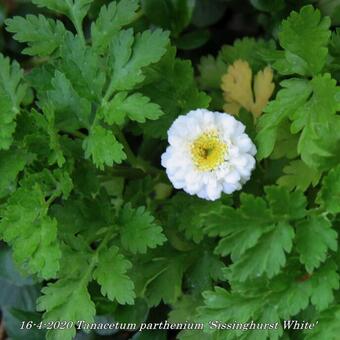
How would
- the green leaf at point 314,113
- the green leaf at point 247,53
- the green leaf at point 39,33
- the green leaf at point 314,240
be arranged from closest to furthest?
1. the green leaf at point 314,240
2. the green leaf at point 314,113
3. the green leaf at point 39,33
4. the green leaf at point 247,53

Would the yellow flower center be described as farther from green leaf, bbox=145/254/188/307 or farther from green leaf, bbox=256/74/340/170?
green leaf, bbox=145/254/188/307

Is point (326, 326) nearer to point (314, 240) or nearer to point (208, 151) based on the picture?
point (314, 240)

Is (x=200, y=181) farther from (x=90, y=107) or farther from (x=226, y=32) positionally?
(x=226, y=32)

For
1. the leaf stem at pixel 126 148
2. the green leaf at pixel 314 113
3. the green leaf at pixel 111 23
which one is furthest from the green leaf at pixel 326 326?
the green leaf at pixel 111 23

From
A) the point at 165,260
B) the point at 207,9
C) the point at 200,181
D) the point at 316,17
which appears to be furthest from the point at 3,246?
the point at 316,17

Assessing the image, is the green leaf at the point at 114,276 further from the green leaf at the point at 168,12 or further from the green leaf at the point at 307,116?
the green leaf at the point at 168,12
